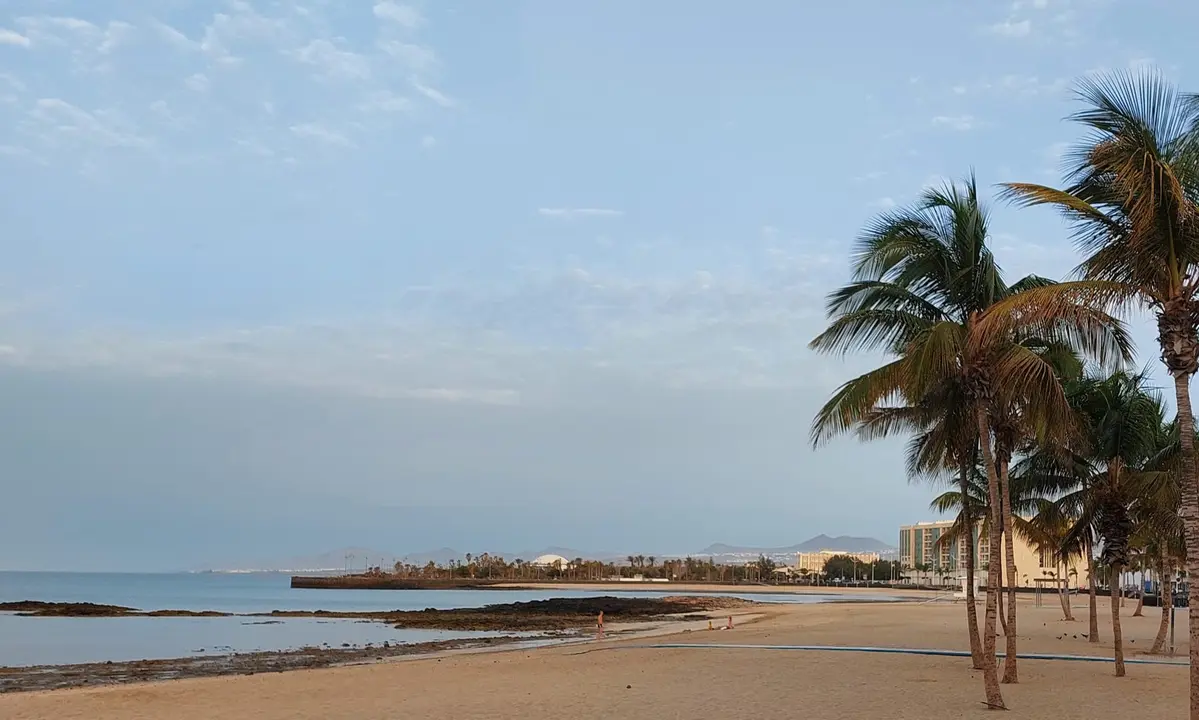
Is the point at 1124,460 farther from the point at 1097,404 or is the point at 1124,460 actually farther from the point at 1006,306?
the point at 1006,306

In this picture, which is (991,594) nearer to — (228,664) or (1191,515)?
(1191,515)

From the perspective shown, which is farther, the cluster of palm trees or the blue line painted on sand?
the blue line painted on sand

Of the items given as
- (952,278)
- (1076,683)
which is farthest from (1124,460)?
(952,278)

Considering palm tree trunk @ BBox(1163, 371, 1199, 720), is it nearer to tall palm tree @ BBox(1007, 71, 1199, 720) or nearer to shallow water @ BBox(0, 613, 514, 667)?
tall palm tree @ BBox(1007, 71, 1199, 720)

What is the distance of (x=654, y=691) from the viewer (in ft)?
48.3

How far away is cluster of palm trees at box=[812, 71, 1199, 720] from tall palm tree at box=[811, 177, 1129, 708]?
0.03 m

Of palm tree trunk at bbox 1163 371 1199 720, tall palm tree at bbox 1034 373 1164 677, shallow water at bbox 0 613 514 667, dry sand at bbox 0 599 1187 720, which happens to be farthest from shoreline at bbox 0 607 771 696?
palm tree trunk at bbox 1163 371 1199 720

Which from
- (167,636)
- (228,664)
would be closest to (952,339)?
(228,664)

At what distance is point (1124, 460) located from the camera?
17234 millimetres

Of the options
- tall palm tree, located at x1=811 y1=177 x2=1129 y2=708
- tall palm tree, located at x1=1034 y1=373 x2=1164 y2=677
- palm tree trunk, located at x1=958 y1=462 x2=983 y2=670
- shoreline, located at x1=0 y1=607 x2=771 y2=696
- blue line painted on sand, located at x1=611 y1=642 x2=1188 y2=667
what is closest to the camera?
tall palm tree, located at x1=811 y1=177 x2=1129 y2=708

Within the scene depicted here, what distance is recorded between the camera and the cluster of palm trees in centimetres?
897

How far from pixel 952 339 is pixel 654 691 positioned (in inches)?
262

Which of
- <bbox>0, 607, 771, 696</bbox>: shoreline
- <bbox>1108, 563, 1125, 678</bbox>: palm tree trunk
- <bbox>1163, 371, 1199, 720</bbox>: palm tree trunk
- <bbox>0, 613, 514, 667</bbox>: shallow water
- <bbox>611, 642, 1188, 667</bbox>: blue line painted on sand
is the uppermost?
<bbox>1163, 371, 1199, 720</bbox>: palm tree trunk

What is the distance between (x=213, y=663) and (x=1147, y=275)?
24.6m
